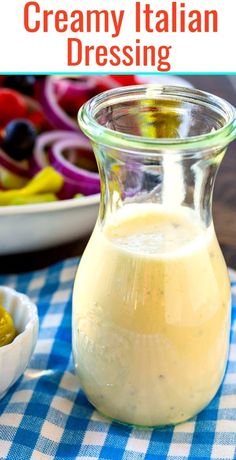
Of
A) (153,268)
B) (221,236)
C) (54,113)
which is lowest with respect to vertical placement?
(221,236)

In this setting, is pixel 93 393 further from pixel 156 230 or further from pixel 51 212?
pixel 51 212

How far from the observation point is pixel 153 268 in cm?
90

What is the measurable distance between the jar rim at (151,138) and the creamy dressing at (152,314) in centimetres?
11

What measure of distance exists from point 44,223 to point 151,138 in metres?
0.46

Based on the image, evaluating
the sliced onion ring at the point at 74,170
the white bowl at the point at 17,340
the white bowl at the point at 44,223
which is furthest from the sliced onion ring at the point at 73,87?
the white bowl at the point at 17,340

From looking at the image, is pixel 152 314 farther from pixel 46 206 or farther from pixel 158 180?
pixel 46 206

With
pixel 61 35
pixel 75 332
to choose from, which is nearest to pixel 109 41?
pixel 61 35

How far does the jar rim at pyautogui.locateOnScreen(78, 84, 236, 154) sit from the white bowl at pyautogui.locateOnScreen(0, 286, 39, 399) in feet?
0.91

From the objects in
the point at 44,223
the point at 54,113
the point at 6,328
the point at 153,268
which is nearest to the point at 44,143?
the point at 54,113

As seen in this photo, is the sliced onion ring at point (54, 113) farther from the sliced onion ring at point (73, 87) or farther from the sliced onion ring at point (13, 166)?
the sliced onion ring at point (13, 166)

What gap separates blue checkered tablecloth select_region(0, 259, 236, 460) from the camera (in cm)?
95

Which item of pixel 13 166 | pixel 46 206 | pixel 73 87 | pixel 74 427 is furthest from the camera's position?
pixel 73 87

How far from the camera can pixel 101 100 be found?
0.96 m

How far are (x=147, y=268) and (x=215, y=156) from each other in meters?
0.14
